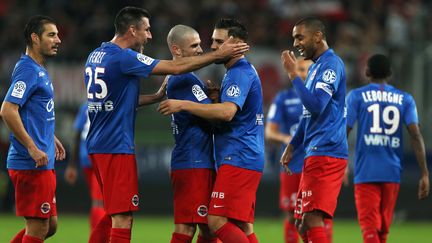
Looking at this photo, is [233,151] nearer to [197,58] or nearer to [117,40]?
[197,58]

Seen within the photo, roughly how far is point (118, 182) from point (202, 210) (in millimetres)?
871

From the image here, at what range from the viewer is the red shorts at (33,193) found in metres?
8.70

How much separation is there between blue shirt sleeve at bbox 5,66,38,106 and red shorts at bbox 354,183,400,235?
12.7 feet

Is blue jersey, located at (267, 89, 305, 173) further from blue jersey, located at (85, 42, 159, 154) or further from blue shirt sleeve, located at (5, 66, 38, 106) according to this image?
blue shirt sleeve, located at (5, 66, 38, 106)

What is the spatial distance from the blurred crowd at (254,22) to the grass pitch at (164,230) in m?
3.08

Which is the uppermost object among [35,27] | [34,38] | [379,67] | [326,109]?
[35,27]

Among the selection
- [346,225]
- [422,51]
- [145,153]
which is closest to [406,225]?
[346,225]

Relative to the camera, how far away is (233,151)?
8359 millimetres

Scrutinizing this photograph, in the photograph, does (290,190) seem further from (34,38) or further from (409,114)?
(34,38)

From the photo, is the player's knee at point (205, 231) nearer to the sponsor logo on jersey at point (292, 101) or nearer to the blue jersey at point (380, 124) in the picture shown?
the blue jersey at point (380, 124)

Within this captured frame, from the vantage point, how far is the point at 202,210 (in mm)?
8445

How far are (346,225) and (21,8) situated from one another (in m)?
8.86

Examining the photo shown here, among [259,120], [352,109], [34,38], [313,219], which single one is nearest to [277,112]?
[352,109]

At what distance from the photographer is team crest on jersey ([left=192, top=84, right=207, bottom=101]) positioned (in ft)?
27.5
